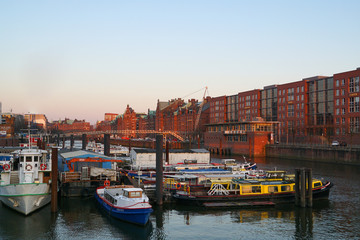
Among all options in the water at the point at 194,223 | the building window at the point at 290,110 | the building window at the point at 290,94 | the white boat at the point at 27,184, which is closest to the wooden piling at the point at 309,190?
the water at the point at 194,223

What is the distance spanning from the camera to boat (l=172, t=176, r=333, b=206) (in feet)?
128

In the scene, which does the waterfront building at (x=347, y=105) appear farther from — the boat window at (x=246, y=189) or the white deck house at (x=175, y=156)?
the boat window at (x=246, y=189)

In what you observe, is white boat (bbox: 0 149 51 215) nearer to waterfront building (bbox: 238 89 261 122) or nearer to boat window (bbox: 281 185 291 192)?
boat window (bbox: 281 185 291 192)

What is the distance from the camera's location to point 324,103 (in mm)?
110625

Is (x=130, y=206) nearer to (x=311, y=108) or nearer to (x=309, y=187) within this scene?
(x=309, y=187)

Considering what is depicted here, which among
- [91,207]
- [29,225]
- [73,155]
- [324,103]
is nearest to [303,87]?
[324,103]

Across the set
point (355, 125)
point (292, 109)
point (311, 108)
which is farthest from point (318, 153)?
point (292, 109)

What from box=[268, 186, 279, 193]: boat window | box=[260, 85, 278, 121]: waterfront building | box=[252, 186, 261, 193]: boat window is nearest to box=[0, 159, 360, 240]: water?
box=[268, 186, 279, 193]: boat window

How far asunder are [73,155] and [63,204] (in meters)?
11.9

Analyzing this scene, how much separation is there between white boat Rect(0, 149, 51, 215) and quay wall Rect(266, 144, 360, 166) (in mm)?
63322

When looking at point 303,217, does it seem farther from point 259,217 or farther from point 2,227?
point 2,227

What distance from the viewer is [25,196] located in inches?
1347

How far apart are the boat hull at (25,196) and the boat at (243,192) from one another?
527 inches

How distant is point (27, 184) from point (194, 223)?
1586 centimetres
